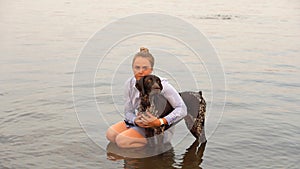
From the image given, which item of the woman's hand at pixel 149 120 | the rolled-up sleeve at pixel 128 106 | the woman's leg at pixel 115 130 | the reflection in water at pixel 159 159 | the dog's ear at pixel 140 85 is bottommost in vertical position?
the reflection in water at pixel 159 159

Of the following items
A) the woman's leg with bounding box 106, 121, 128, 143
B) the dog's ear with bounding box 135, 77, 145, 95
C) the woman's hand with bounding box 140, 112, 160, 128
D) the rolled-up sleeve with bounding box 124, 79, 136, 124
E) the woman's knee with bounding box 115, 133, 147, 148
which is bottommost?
the woman's knee with bounding box 115, 133, 147, 148

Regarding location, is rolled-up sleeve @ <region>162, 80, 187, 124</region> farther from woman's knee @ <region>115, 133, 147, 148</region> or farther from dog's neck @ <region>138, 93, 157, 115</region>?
woman's knee @ <region>115, 133, 147, 148</region>

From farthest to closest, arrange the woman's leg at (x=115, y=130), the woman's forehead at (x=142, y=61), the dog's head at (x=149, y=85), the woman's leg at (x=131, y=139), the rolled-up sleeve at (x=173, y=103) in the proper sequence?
the woman's leg at (x=115, y=130) < the woman's leg at (x=131, y=139) < the rolled-up sleeve at (x=173, y=103) < the woman's forehead at (x=142, y=61) < the dog's head at (x=149, y=85)

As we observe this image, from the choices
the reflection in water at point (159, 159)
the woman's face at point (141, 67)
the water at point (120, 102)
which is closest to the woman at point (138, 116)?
the woman's face at point (141, 67)

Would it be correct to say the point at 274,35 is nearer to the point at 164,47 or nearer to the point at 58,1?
the point at 164,47

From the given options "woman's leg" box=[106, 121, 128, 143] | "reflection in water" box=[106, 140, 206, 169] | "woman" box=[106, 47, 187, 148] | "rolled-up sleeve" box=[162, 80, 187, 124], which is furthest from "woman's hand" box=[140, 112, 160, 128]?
"woman's leg" box=[106, 121, 128, 143]

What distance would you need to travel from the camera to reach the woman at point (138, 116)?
5.80m

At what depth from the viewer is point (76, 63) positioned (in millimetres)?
12055

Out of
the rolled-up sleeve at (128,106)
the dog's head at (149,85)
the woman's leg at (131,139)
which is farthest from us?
the woman's leg at (131,139)

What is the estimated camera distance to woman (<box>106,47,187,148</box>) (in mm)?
5800

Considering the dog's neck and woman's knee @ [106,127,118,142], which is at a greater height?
the dog's neck

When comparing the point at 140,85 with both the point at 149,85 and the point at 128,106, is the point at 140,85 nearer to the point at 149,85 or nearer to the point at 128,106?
the point at 149,85

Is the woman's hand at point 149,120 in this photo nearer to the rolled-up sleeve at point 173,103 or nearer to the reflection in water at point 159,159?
the rolled-up sleeve at point 173,103

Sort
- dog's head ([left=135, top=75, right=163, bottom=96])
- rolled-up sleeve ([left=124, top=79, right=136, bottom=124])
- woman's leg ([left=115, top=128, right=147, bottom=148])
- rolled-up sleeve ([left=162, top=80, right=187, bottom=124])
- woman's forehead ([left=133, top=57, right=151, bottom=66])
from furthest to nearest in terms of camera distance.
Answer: woman's leg ([left=115, top=128, right=147, bottom=148]) → rolled-up sleeve ([left=124, top=79, right=136, bottom=124]) → rolled-up sleeve ([left=162, top=80, right=187, bottom=124]) → woman's forehead ([left=133, top=57, right=151, bottom=66]) → dog's head ([left=135, top=75, right=163, bottom=96])
